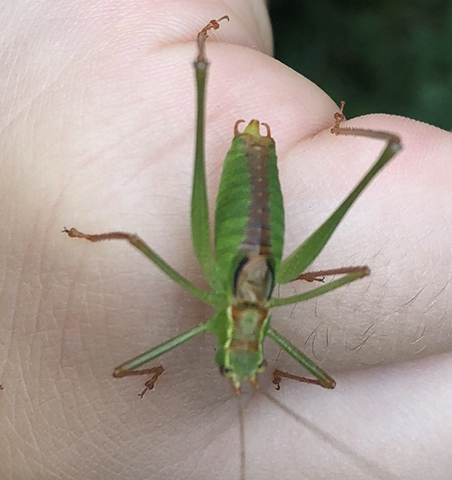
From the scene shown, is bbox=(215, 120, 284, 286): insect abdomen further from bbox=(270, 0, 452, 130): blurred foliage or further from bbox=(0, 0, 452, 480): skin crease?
bbox=(270, 0, 452, 130): blurred foliage

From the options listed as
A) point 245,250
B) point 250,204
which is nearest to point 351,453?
point 245,250

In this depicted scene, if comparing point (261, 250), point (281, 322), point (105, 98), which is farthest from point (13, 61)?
point (281, 322)

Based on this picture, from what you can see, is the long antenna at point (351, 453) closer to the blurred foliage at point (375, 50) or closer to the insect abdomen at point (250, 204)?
the insect abdomen at point (250, 204)

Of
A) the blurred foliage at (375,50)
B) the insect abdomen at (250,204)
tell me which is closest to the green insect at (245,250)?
the insect abdomen at (250,204)

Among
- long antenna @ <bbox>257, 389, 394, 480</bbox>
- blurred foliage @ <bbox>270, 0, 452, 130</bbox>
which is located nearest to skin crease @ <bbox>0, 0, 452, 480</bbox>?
long antenna @ <bbox>257, 389, 394, 480</bbox>

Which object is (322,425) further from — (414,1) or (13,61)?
(414,1)

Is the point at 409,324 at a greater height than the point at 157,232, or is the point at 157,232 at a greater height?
the point at 157,232
